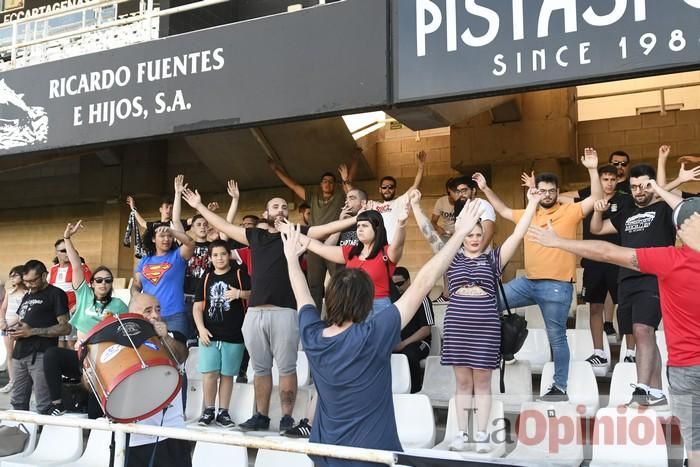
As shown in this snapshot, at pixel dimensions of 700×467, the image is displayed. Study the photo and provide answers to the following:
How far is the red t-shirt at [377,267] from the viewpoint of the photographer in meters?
5.10

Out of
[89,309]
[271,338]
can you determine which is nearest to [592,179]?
[271,338]

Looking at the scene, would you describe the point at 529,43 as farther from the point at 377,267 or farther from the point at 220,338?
the point at 220,338

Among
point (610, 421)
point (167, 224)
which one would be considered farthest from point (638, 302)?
point (167, 224)

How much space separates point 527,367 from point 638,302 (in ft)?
3.47

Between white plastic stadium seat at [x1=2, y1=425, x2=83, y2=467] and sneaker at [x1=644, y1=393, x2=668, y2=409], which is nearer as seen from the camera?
sneaker at [x1=644, y1=393, x2=668, y2=409]

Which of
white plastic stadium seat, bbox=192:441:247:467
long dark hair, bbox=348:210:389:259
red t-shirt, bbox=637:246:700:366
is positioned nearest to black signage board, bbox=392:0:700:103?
long dark hair, bbox=348:210:389:259

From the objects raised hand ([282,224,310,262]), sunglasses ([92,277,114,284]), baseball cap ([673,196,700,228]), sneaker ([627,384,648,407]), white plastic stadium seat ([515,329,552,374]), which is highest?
baseball cap ([673,196,700,228])

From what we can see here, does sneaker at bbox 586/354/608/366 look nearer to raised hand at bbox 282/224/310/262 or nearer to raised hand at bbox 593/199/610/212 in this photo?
raised hand at bbox 593/199/610/212

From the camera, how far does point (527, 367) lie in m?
5.37

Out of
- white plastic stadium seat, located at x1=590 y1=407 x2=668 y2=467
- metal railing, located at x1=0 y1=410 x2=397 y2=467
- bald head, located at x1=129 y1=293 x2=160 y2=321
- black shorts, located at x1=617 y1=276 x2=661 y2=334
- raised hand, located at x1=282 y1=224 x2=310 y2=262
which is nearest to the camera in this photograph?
metal railing, located at x1=0 y1=410 x2=397 y2=467

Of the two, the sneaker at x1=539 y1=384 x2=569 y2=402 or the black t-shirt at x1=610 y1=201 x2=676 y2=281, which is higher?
the black t-shirt at x1=610 y1=201 x2=676 y2=281

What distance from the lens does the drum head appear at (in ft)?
10.8

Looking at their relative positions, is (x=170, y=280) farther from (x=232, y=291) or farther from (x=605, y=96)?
(x=605, y=96)

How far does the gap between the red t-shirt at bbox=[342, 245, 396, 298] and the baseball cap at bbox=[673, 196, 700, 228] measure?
2219mm
